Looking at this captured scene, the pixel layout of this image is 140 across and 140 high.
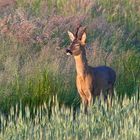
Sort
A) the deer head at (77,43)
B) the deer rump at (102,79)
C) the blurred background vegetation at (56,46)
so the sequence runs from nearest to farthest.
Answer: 1. the deer head at (77,43)
2. the blurred background vegetation at (56,46)
3. the deer rump at (102,79)

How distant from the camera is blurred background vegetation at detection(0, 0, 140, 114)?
1347 centimetres

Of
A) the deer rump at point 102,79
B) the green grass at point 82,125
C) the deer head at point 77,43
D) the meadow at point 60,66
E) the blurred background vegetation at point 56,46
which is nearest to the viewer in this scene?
the green grass at point 82,125

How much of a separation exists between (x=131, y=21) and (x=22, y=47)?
12.0 feet

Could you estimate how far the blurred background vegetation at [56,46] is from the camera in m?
13.5

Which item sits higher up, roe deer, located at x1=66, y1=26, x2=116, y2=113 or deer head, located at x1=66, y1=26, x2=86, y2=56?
deer head, located at x1=66, y1=26, x2=86, y2=56

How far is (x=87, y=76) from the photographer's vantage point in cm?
1353

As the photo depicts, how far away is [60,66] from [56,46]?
100 centimetres

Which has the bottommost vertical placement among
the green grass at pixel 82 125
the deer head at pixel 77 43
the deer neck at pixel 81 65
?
the green grass at pixel 82 125

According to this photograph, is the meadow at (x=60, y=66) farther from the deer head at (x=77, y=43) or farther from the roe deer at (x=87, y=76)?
the deer head at (x=77, y=43)

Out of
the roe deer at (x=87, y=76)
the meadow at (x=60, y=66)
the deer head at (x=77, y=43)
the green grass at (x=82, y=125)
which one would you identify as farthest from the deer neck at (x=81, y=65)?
the green grass at (x=82, y=125)

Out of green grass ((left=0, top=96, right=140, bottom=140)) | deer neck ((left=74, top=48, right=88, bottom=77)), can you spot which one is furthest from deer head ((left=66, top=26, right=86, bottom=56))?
green grass ((left=0, top=96, right=140, bottom=140))

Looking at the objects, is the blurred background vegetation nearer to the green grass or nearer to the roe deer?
the roe deer

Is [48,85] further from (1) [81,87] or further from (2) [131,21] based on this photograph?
(2) [131,21]

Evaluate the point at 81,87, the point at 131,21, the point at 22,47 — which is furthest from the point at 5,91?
the point at 131,21
